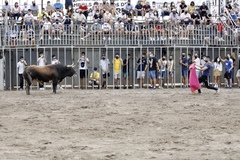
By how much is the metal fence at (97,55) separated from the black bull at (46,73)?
435 cm

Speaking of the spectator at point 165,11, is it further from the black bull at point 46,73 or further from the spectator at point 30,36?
the black bull at point 46,73

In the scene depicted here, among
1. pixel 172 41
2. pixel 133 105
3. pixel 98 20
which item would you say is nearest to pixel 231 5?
pixel 172 41

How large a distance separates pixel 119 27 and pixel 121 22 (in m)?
0.30

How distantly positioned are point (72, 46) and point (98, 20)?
6.07 ft

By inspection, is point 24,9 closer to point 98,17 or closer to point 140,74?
point 98,17

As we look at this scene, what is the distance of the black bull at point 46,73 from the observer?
2569 centimetres

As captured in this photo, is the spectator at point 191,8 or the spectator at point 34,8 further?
the spectator at point 34,8

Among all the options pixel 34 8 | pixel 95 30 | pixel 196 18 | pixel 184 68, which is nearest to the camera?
pixel 184 68

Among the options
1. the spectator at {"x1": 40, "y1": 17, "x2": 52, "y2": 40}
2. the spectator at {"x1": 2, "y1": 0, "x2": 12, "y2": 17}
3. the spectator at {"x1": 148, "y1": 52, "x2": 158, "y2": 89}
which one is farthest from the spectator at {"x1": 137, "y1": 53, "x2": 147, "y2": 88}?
the spectator at {"x1": 2, "y1": 0, "x2": 12, "y2": 17}

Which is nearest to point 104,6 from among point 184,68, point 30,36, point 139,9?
point 139,9

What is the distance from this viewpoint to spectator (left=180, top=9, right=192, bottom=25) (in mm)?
31375

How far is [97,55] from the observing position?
105 ft

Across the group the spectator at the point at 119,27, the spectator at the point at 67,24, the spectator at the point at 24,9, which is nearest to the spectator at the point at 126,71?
the spectator at the point at 119,27

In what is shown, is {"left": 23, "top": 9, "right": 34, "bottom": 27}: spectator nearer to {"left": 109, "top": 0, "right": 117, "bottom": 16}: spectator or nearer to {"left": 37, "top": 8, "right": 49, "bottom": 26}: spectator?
{"left": 37, "top": 8, "right": 49, "bottom": 26}: spectator
